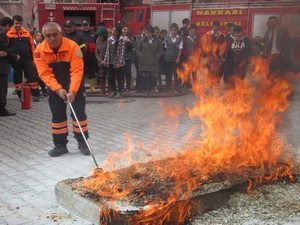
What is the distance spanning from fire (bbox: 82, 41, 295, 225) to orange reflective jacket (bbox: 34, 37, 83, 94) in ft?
3.97

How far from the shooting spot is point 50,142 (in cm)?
613

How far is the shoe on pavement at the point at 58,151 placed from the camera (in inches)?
212

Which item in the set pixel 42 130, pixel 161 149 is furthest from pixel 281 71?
pixel 42 130

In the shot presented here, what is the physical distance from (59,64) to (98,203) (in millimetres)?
2443

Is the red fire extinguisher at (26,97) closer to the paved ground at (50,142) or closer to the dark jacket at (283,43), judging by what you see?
the paved ground at (50,142)

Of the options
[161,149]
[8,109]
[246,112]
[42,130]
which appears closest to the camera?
[246,112]

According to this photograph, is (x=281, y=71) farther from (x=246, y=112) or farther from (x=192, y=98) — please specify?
(x=192, y=98)

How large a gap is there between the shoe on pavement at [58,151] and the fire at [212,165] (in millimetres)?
776

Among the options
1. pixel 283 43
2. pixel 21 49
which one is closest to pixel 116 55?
pixel 21 49

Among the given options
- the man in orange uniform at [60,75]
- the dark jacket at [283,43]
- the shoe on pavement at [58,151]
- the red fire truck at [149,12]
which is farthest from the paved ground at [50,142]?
the red fire truck at [149,12]

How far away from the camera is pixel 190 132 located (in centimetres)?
698

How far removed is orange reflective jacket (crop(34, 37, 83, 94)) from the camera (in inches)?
201

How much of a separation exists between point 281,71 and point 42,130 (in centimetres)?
395

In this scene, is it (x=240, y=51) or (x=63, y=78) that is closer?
(x=63, y=78)
